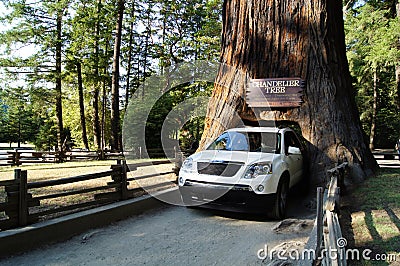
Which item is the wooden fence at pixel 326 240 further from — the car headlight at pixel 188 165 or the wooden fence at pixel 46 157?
the wooden fence at pixel 46 157

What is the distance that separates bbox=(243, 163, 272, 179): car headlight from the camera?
625cm

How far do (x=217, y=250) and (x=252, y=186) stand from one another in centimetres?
154

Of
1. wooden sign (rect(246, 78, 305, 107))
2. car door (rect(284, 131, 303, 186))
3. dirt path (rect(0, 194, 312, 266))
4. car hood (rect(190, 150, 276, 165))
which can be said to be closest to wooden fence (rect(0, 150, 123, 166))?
wooden sign (rect(246, 78, 305, 107))

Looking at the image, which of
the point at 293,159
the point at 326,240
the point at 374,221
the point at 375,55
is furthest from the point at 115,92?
the point at 326,240

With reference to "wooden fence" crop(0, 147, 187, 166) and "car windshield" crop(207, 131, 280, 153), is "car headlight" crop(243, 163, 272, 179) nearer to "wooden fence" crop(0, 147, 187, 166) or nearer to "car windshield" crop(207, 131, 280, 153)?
"car windshield" crop(207, 131, 280, 153)

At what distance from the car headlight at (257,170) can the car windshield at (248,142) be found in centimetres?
85

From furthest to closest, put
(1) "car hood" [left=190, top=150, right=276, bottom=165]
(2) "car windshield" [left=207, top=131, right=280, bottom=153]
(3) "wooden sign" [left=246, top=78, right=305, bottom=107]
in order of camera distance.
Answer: (3) "wooden sign" [left=246, top=78, right=305, bottom=107]
(2) "car windshield" [left=207, top=131, right=280, bottom=153]
(1) "car hood" [left=190, top=150, right=276, bottom=165]

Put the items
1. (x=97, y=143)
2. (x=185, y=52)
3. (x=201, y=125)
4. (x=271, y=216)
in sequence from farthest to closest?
(x=97, y=143) → (x=185, y=52) → (x=201, y=125) → (x=271, y=216)

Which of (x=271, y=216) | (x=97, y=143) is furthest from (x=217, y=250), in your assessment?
(x=97, y=143)

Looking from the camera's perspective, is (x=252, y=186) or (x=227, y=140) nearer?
(x=252, y=186)

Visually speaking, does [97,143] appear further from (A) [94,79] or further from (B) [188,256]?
(B) [188,256]

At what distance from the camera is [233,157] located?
6.63 metres

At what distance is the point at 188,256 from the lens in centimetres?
479

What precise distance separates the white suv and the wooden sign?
2.22m
